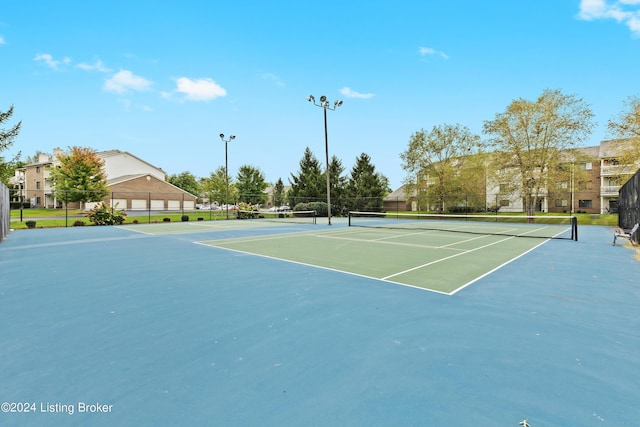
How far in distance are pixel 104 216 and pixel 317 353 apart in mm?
22037

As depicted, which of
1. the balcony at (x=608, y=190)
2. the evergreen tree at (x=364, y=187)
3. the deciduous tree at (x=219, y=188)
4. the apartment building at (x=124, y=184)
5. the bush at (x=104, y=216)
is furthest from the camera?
the deciduous tree at (x=219, y=188)

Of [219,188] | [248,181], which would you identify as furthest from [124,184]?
[248,181]

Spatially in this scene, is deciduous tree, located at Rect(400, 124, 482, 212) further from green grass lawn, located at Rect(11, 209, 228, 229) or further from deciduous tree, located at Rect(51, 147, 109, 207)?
deciduous tree, located at Rect(51, 147, 109, 207)

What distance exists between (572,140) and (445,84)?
10.9 m

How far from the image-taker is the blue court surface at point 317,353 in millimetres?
1950

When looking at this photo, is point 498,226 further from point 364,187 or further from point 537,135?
point 364,187

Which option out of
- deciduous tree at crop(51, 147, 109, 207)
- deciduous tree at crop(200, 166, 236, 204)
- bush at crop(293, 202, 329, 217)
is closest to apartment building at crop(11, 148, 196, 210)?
deciduous tree at crop(200, 166, 236, 204)

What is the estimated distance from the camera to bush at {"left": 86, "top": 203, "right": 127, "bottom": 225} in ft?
63.5

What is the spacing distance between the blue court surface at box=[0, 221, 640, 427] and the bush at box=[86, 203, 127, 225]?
16.8 meters

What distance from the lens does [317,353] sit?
8.91 ft

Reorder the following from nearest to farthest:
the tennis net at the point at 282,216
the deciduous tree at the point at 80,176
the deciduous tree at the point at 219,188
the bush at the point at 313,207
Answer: the tennis net at the point at 282,216
the deciduous tree at the point at 80,176
the bush at the point at 313,207
the deciduous tree at the point at 219,188

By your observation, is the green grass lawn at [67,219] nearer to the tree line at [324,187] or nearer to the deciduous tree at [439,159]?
the tree line at [324,187]

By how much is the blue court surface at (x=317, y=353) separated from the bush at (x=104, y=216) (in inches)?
660

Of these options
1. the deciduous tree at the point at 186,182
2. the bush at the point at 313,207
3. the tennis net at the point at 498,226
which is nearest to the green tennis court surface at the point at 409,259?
the tennis net at the point at 498,226
